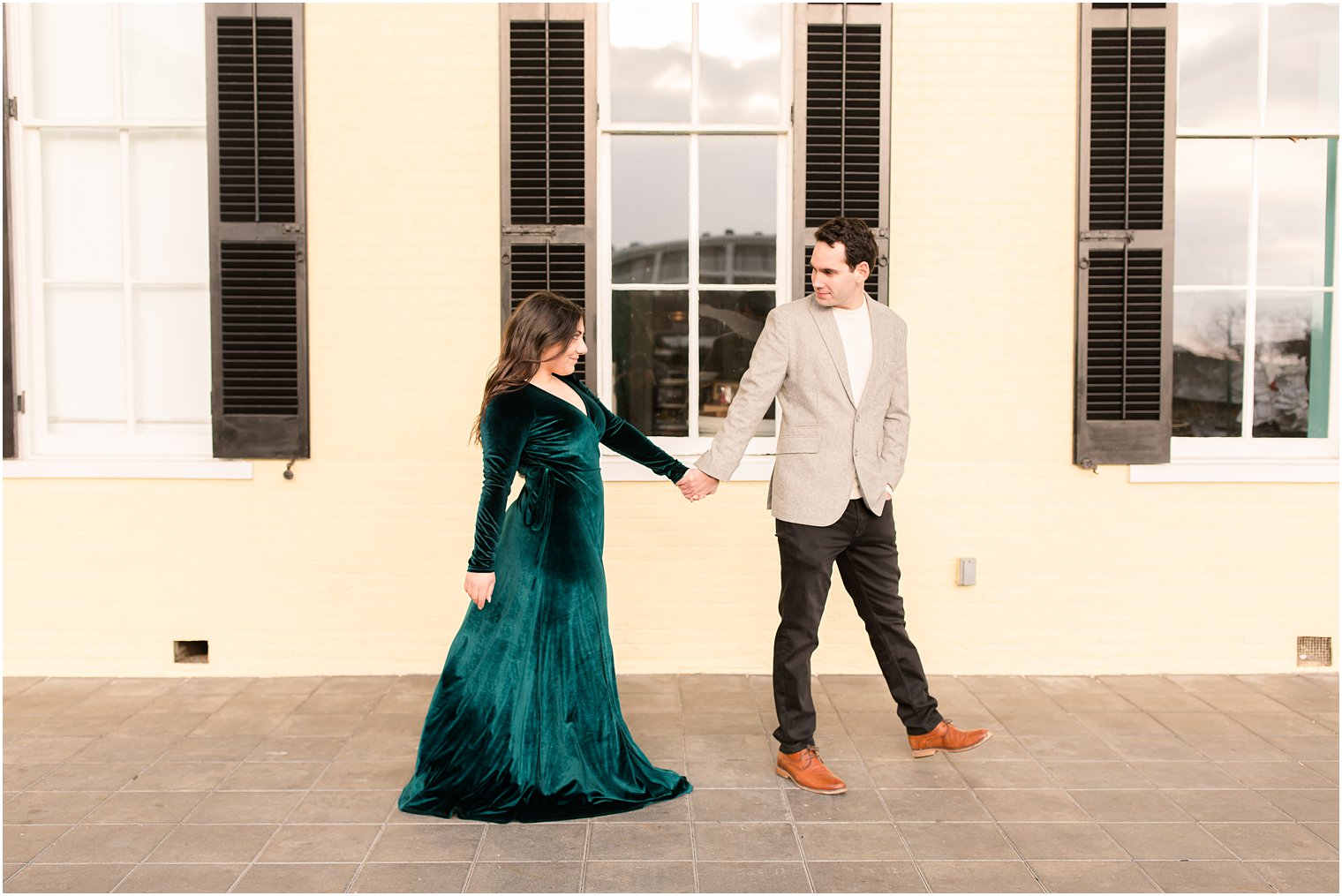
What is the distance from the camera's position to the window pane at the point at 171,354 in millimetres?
5203

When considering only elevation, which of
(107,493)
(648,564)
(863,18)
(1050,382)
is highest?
(863,18)

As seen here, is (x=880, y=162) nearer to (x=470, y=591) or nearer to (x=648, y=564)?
(x=648, y=564)

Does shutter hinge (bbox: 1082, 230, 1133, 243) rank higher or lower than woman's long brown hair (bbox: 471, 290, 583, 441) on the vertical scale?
higher

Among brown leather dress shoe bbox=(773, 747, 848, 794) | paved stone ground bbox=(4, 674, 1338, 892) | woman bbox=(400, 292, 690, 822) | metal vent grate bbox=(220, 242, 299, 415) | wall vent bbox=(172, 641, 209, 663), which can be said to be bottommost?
paved stone ground bbox=(4, 674, 1338, 892)

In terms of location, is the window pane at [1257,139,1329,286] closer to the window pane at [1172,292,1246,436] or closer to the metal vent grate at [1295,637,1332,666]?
the window pane at [1172,292,1246,436]

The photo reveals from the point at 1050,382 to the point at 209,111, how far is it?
3987 mm

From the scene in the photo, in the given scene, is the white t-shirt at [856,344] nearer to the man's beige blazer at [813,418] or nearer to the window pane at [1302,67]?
the man's beige blazer at [813,418]

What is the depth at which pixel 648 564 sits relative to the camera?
5121 millimetres

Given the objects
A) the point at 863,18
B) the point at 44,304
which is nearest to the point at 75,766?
the point at 44,304

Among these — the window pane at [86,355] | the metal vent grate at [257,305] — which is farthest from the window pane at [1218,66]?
the window pane at [86,355]

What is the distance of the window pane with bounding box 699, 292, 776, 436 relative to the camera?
518 centimetres

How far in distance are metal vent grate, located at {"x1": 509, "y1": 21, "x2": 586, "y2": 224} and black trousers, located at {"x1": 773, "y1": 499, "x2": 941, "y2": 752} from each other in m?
1.94

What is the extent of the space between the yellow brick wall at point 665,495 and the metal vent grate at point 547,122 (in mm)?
148

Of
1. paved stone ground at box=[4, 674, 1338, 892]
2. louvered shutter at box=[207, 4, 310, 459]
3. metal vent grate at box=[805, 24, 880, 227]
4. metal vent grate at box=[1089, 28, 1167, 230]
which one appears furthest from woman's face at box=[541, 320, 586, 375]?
metal vent grate at box=[1089, 28, 1167, 230]
